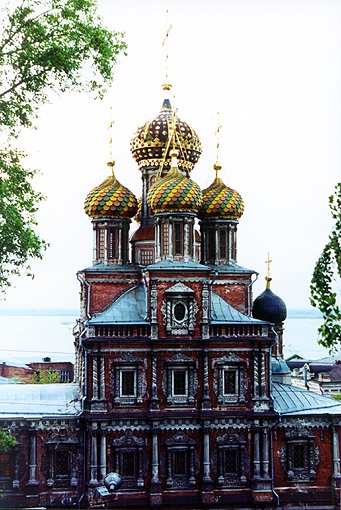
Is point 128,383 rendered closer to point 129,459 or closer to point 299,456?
point 129,459

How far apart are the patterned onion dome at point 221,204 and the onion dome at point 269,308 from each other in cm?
229

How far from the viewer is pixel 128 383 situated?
1491 centimetres

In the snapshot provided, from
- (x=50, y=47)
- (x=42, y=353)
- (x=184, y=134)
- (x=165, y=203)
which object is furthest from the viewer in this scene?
(x=42, y=353)

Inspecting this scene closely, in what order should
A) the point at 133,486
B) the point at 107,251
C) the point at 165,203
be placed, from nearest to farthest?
the point at 133,486 → the point at 165,203 → the point at 107,251

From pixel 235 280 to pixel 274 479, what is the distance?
4.35 m

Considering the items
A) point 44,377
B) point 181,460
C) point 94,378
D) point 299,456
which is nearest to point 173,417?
point 181,460

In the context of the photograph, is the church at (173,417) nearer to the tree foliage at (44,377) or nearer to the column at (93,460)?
the column at (93,460)

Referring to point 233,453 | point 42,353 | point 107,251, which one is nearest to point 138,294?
point 107,251

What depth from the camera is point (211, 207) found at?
56.1 ft

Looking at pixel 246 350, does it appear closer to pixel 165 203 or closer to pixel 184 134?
pixel 165 203

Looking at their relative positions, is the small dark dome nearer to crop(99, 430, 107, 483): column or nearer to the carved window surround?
the carved window surround

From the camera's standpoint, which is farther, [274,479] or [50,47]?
[274,479]

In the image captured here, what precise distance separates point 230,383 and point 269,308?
361cm

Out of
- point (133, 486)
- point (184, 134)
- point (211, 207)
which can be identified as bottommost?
point (133, 486)
